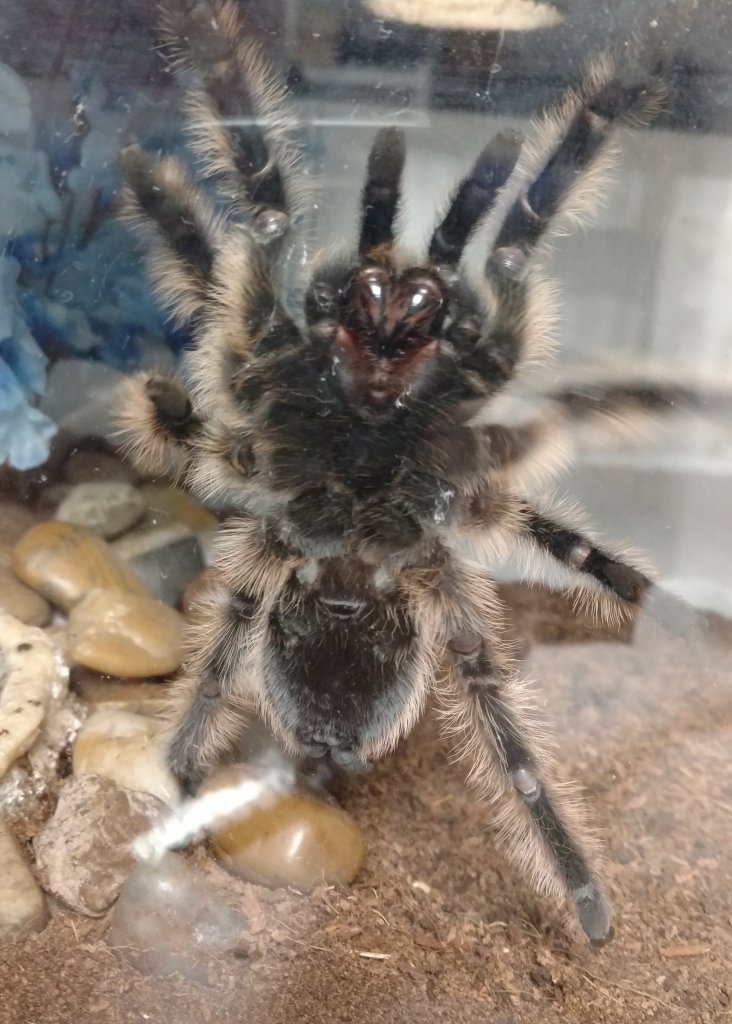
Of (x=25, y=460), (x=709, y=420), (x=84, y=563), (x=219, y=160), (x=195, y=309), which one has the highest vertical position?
(x=219, y=160)

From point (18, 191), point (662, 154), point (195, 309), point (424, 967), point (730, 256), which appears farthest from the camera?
point (730, 256)

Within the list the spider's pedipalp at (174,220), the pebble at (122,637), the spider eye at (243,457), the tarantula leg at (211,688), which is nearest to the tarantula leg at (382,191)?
the spider's pedipalp at (174,220)

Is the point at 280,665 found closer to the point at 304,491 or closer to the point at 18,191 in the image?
the point at 304,491

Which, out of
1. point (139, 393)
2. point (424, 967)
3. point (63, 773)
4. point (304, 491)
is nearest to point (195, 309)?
point (139, 393)

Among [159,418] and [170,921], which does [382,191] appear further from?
[170,921]

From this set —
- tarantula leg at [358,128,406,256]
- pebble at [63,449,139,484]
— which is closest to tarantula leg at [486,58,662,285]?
tarantula leg at [358,128,406,256]

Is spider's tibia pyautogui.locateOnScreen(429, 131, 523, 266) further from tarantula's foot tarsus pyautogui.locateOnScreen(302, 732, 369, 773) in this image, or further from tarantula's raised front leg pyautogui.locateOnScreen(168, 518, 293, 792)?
tarantula's foot tarsus pyautogui.locateOnScreen(302, 732, 369, 773)

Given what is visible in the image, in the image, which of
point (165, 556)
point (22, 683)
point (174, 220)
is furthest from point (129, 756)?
point (174, 220)
